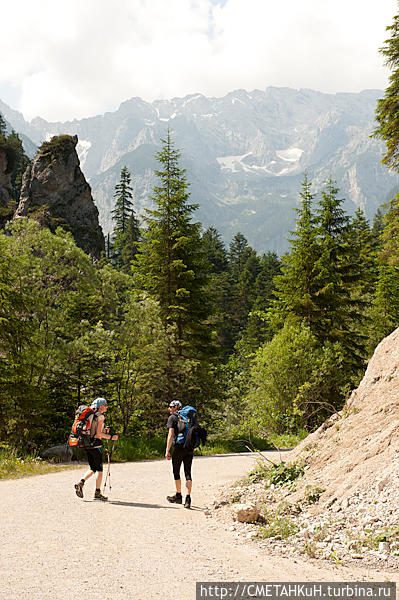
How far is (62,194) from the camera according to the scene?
155ft

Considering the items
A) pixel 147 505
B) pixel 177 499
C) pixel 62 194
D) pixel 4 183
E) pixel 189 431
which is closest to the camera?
pixel 147 505

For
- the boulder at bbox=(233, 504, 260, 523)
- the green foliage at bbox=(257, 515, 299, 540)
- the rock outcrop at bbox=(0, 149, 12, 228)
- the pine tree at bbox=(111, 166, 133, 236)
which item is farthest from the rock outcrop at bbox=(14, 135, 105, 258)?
the green foliage at bbox=(257, 515, 299, 540)

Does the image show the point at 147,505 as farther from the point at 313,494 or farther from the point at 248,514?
the point at 313,494

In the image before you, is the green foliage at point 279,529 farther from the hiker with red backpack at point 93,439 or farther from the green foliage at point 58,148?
the green foliage at point 58,148

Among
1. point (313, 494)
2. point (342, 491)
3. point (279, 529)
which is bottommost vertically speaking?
point (279, 529)

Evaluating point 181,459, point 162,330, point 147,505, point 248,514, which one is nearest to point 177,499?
point 147,505

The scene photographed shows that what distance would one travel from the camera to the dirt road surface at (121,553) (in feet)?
14.7

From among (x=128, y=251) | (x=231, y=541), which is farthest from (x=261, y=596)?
(x=128, y=251)

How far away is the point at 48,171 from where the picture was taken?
154ft

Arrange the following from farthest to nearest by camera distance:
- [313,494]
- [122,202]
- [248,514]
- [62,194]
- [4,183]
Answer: [122,202] → [4,183] → [62,194] → [313,494] → [248,514]

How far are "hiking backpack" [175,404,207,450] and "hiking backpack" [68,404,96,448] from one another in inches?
65.1

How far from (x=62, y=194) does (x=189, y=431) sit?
43123 millimetres

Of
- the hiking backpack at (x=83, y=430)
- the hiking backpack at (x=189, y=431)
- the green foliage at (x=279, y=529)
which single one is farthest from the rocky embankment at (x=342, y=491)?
the hiking backpack at (x=83, y=430)

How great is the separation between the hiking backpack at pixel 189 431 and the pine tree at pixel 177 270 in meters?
11.3
